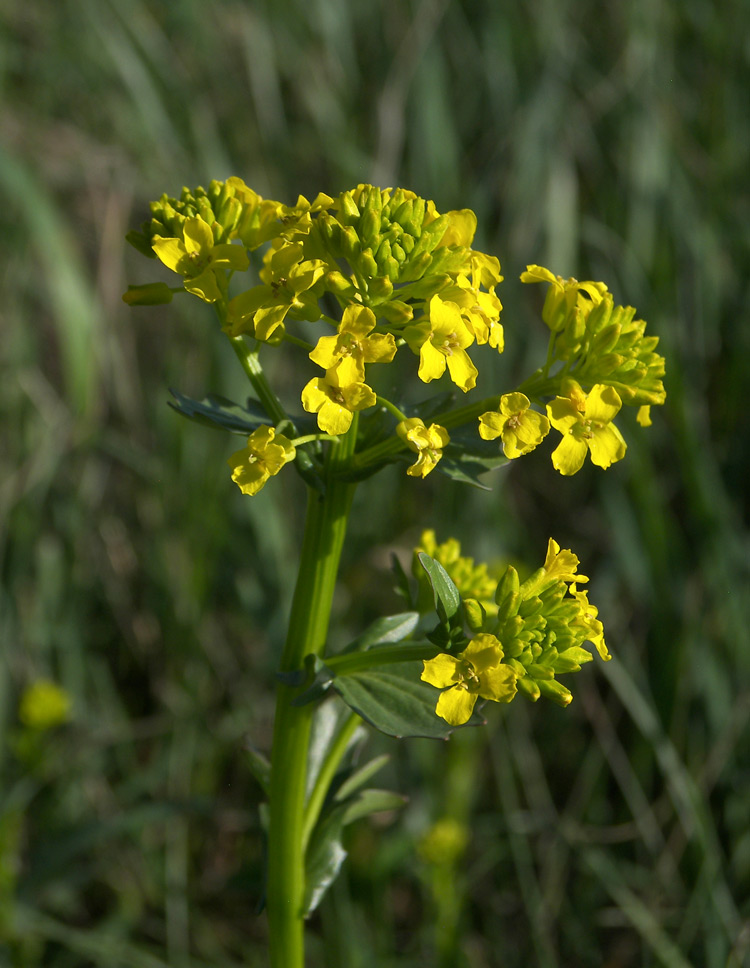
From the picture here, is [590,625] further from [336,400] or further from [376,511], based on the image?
[376,511]

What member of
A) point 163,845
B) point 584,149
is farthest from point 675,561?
point 163,845

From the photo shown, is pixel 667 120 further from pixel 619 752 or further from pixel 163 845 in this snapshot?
pixel 163 845

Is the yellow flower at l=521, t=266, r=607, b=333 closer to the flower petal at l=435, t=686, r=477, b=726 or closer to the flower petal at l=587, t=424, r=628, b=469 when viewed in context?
the flower petal at l=587, t=424, r=628, b=469

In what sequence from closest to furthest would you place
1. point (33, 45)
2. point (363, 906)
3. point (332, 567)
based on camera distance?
1. point (332, 567)
2. point (363, 906)
3. point (33, 45)

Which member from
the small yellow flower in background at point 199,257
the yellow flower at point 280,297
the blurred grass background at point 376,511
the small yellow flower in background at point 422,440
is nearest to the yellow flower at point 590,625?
the small yellow flower in background at point 422,440

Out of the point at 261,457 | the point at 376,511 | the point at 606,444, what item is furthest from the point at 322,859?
the point at 376,511

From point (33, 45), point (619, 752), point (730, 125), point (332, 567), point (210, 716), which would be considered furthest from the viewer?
point (33, 45)
